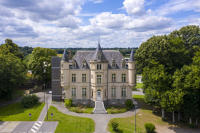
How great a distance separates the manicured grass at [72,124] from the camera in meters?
25.2

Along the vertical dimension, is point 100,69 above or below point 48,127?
above

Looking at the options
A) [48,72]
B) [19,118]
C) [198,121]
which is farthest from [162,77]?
[48,72]

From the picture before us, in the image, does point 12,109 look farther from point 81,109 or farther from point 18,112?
point 81,109

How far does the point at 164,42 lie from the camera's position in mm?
37438

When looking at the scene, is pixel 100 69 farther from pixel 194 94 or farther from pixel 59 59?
pixel 194 94

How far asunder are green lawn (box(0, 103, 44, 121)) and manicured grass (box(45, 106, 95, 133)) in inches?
181

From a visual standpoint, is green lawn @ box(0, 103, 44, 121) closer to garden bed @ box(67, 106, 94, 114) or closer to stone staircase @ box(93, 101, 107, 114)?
garden bed @ box(67, 106, 94, 114)

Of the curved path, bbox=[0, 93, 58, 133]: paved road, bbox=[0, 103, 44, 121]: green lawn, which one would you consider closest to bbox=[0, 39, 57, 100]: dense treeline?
bbox=[0, 103, 44, 121]: green lawn

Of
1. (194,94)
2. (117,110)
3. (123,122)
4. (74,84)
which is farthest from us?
(74,84)

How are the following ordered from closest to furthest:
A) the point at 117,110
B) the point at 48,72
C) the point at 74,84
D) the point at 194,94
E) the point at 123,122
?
the point at 194,94
the point at 123,122
the point at 117,110
the point at 74,84
the point at 48,72

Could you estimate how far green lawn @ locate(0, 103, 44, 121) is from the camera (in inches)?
1140

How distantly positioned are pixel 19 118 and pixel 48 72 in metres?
22.1

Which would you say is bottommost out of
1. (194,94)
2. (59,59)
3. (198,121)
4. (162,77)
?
(198,121)

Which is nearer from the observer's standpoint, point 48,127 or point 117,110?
point 48,127
